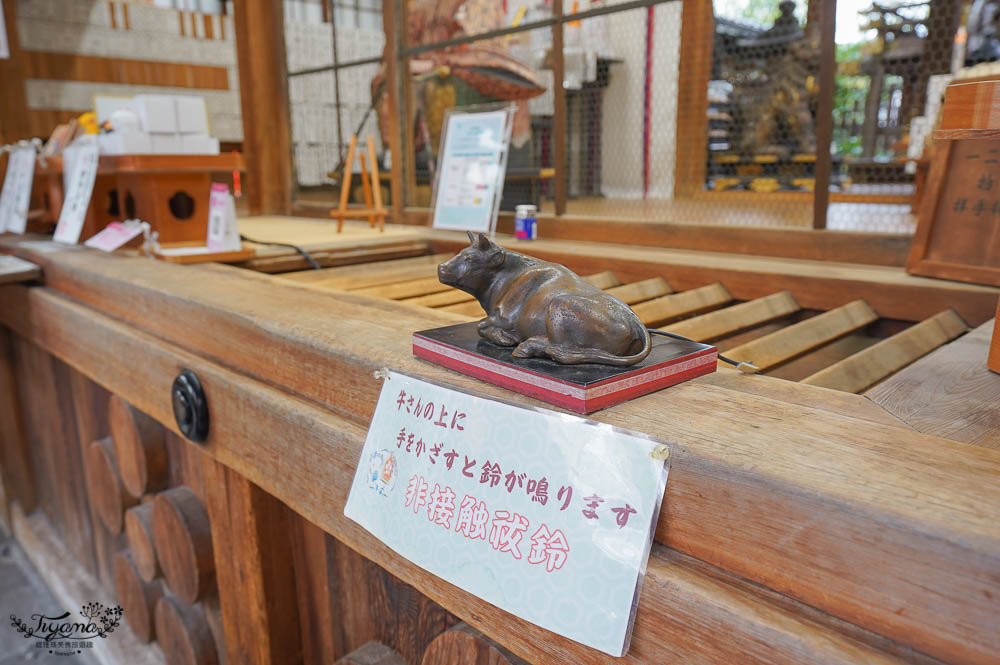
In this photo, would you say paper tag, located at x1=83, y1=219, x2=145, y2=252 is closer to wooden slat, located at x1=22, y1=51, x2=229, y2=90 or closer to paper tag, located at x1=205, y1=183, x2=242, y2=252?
paper tag, located at x1=205, y1=183, x2=242, y2=252

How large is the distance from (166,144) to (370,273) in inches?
30.5

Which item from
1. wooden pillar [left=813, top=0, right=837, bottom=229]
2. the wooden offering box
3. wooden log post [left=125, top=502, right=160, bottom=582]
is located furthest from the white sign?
the wooden offering box

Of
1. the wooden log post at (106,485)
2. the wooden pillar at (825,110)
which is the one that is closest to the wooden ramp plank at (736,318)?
the wooden pillar at (825,110)

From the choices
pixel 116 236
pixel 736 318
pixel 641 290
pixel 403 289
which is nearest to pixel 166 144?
pixel 116 236

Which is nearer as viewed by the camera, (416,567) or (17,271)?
(416,567)

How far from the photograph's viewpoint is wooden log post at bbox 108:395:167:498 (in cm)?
172

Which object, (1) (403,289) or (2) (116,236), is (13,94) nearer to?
(2) (116,236)

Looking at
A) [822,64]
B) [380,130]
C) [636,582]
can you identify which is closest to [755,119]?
[822,64]

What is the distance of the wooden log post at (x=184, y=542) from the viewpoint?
1.57 metres

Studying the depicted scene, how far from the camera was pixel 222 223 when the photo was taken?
6.83 feet

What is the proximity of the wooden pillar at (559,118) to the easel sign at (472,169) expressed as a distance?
18 centimetres

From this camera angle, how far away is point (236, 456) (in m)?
1.29

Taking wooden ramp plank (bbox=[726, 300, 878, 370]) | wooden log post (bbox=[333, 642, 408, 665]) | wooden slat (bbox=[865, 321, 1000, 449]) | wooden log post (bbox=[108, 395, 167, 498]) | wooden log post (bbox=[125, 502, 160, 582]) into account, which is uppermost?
wooden slat (bbox=[865, 321, 1000, 449])

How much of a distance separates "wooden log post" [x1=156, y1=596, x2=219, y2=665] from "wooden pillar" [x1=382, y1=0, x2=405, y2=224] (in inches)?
78.7
